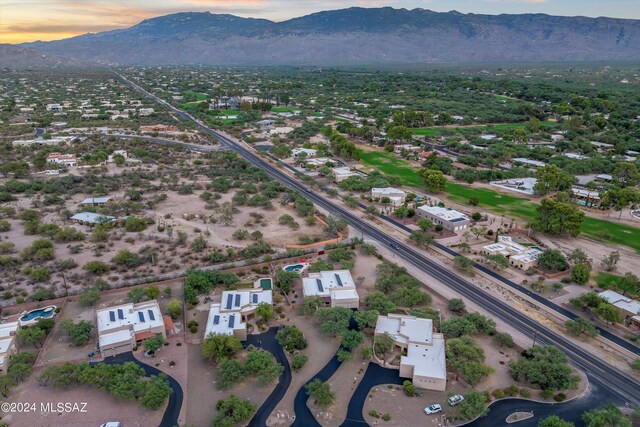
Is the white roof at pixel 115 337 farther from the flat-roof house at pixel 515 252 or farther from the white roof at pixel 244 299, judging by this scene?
the flat-roof house at pixel 515 252

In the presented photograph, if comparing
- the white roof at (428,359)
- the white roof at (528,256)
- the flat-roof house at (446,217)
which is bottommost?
the white roof at (428,359)

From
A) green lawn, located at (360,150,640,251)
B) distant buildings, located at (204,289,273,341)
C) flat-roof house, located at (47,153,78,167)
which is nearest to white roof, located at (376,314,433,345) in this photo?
distant buildings, located at (204,289,273,341)

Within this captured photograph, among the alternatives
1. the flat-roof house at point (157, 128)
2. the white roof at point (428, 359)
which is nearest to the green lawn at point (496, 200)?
the white roof at point (428, 359)

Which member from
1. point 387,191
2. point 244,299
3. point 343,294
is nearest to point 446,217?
point 387,191

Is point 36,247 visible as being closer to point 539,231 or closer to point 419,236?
point 419,236

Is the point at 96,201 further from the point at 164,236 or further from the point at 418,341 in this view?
the point at 418,341

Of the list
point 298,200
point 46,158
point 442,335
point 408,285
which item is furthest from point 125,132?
point 442,335

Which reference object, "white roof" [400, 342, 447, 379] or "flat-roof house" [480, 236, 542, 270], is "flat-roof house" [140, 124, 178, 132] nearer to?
"flat-roof house" [480, 236, 542, 270]
